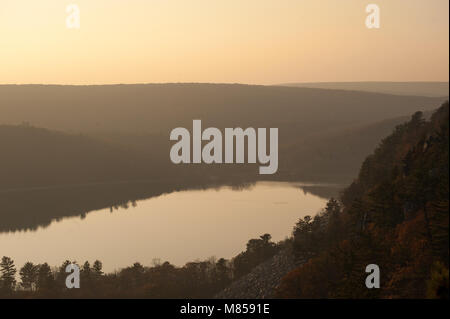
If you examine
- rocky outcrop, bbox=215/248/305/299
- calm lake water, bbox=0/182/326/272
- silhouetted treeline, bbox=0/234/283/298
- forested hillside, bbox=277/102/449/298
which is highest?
forested hillside, bbox=277/102/449/298

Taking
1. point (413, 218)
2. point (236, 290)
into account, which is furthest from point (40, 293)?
point (413, 218)

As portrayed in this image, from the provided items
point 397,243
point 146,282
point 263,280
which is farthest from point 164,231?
point 397,243

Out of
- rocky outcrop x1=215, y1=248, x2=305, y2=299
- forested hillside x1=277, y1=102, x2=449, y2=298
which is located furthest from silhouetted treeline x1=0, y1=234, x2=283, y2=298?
forested hillside x1=277, y1=102, x2=449, y2=298

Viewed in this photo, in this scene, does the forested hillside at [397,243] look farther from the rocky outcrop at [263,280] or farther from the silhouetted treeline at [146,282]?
the silhouetted treeline at [146,282]

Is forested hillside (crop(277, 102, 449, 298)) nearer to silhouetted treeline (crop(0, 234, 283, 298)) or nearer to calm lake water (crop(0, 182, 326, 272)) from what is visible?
silhouetted treeline (crop(0, 234, 283, 298))

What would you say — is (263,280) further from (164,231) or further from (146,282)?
(164,231)
